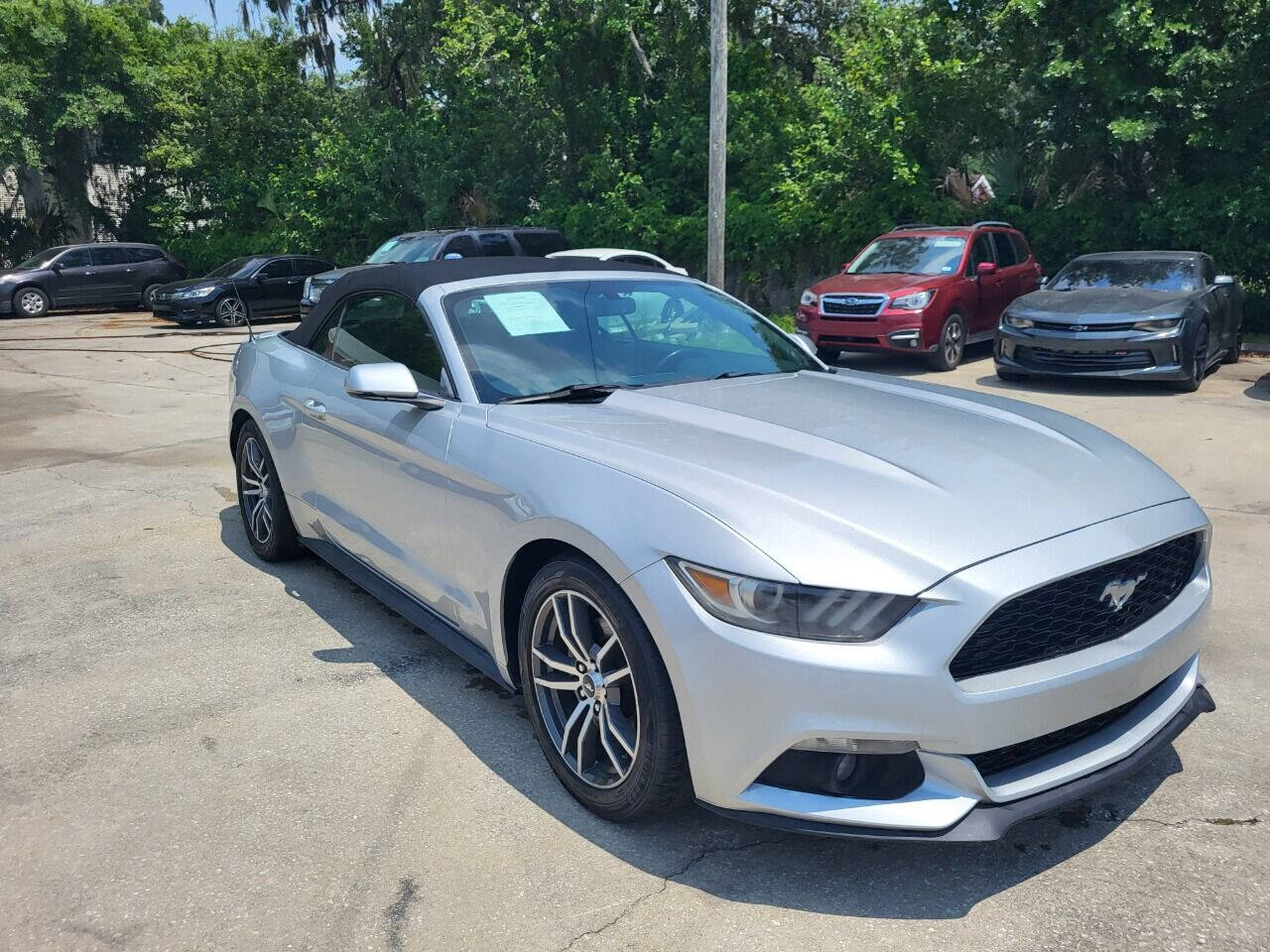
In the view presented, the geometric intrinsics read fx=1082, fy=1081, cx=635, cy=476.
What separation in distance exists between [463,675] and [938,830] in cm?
218

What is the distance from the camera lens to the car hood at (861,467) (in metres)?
2.67

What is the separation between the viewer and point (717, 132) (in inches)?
562

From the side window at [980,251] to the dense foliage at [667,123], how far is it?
10.3 feet

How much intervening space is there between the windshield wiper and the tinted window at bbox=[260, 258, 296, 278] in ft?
64.2

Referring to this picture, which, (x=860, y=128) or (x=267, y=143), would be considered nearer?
(x=860, y=128)

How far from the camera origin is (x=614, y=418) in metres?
3.54

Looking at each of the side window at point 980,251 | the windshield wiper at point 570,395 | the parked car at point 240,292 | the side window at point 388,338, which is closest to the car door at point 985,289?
the side window at point 980,251

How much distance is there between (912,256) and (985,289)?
3.34 feet

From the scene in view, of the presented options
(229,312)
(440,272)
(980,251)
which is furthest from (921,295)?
(229,312)

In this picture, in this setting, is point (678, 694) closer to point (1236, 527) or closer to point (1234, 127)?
point (1236, 527)

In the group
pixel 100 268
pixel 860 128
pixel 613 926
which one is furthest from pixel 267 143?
pixel 613 926

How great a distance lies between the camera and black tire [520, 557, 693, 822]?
2.82 metres

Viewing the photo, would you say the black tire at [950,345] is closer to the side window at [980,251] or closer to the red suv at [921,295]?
the red suv at [921,295]

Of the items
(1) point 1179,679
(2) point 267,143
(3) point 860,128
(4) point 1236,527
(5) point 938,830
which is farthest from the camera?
(2) point 267,143
